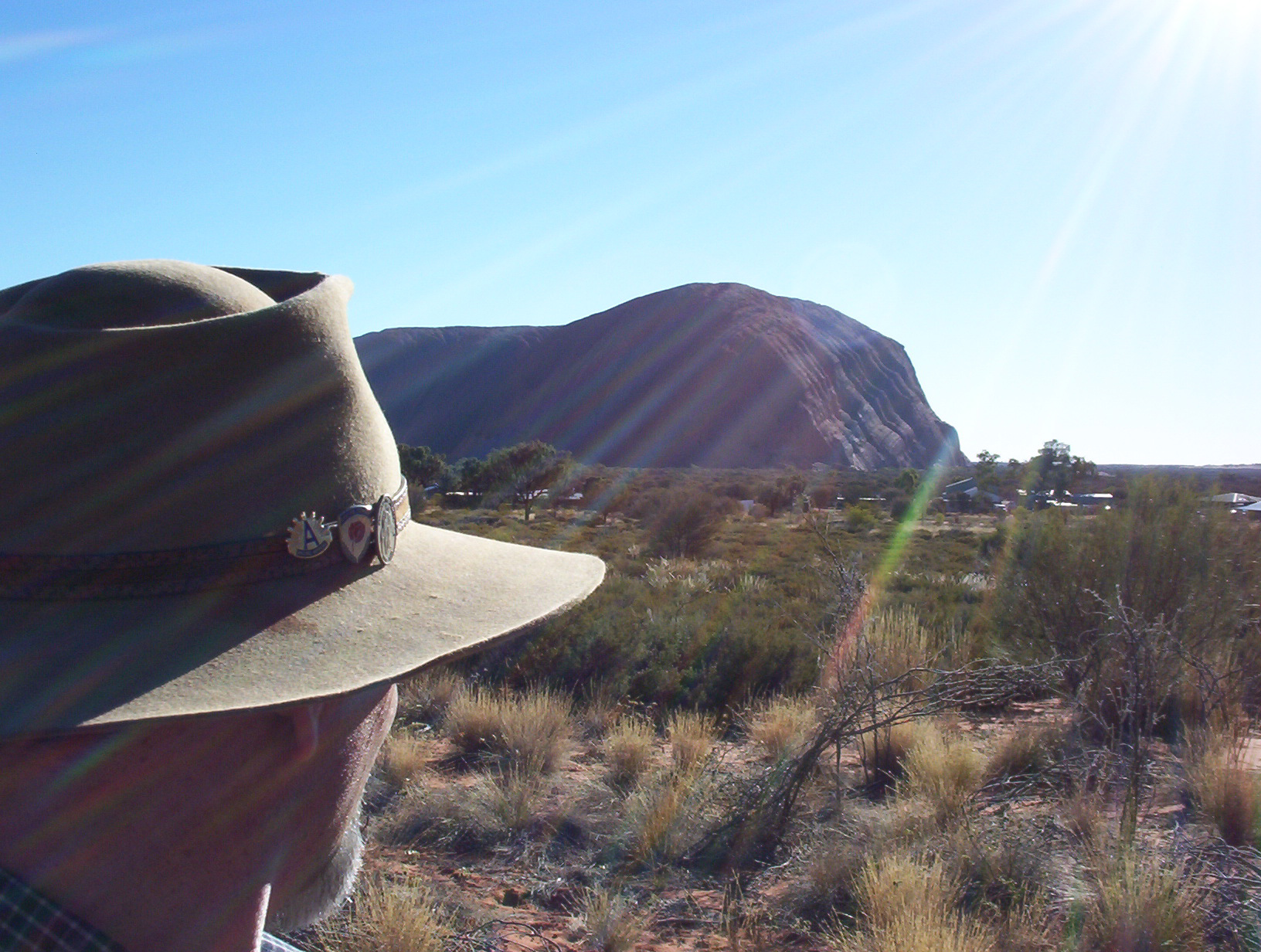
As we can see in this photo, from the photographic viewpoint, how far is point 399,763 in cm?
632

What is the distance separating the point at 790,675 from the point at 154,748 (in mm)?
8118

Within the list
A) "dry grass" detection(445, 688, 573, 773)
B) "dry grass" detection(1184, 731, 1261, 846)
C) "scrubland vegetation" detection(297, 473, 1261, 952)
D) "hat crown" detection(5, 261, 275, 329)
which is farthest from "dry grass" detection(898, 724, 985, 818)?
"hat crown" detection(5, 261, 275, 329)

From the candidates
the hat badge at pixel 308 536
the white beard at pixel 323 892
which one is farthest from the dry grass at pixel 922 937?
the hat badge at pixel 308 536

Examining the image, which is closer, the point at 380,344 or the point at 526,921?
the point at 526,921

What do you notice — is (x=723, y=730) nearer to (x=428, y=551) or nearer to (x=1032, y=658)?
(x=1032, y=658)

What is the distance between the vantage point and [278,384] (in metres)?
1.20

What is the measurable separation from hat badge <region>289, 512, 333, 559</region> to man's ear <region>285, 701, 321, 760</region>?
21 cm

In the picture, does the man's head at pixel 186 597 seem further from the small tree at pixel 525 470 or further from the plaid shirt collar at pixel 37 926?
the small tree at pixel 525 470

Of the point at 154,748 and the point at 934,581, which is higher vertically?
the point at 154,748

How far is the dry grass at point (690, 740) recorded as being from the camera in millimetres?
6484

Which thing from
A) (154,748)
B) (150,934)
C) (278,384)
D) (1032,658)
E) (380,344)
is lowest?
(1032,658)

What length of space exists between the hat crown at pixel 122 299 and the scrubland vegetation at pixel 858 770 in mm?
3462

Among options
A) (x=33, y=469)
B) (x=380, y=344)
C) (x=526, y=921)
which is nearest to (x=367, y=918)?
(x=526, y=921)

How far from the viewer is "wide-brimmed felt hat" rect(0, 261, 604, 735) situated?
1.04 metres
